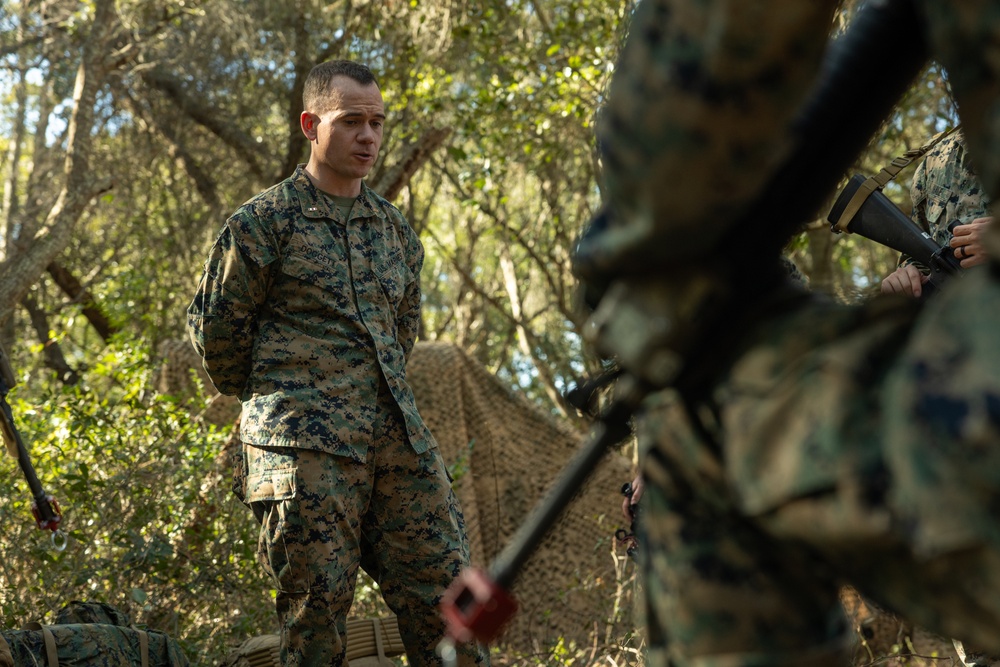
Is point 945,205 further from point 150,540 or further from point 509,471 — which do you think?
point 509,471

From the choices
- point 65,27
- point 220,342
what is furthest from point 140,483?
point 65,27

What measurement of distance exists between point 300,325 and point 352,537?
738 mm

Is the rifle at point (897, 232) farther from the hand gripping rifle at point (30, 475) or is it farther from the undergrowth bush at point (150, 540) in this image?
the hand gripping rifle at point (30, 475)

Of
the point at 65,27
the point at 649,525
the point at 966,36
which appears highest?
the point at 65,27

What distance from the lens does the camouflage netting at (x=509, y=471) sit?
21.1 feet

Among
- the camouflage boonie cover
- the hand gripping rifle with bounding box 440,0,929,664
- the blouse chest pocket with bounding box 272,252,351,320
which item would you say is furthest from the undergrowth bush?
the hand gripping rifle with bounding box 440,0,929,664

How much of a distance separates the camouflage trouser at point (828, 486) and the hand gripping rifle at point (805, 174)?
111 millimetres

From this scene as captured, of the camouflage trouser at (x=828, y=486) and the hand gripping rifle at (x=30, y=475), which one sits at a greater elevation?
the hand gripping rifle at (x=30, y=475)

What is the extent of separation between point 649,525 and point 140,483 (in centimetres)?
444

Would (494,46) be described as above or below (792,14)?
above

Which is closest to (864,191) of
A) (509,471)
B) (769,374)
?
(769,374)

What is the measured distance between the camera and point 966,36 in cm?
121

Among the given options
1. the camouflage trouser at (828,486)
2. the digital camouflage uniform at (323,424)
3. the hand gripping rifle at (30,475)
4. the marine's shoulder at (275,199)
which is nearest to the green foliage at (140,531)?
the hand gripping rifle at (30,475)

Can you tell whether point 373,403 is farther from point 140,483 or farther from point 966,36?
point 966,36
